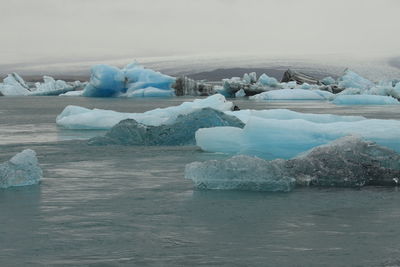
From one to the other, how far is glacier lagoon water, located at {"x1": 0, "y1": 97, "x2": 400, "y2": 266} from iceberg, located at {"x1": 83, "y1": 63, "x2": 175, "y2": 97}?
3171 centimetres

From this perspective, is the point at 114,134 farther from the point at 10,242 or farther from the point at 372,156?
the point at 10,242

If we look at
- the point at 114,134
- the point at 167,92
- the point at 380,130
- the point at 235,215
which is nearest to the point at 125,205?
the point at 235,215

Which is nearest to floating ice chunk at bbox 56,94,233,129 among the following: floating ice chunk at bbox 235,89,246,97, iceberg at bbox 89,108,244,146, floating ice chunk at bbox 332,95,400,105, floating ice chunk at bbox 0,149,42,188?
iceberg at bbox 89,108,244,146

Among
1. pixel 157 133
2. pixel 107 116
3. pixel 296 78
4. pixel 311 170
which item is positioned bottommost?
pixel 296 78

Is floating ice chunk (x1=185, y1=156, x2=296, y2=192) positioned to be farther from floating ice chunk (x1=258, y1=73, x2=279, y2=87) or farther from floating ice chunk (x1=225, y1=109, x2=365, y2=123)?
floating ice chunk (x1=258, y1=73, x2=279, y2=87)

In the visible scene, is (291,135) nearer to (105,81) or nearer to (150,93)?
(105,81)

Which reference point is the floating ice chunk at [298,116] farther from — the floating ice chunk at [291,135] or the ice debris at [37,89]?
the ice debris at [37,89]

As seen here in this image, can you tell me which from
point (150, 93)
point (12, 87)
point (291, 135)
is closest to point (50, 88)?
point (12, 87)

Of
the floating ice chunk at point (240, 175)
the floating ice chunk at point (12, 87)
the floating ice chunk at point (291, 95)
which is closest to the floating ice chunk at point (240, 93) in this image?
the floating ice chunk at point (291, 95)

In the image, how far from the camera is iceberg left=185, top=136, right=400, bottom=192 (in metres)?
6.71

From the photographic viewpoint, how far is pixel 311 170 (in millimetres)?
7133

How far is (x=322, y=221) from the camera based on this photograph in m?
5.27

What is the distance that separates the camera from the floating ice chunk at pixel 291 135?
352 inches

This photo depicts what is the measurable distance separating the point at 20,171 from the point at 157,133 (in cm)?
458
